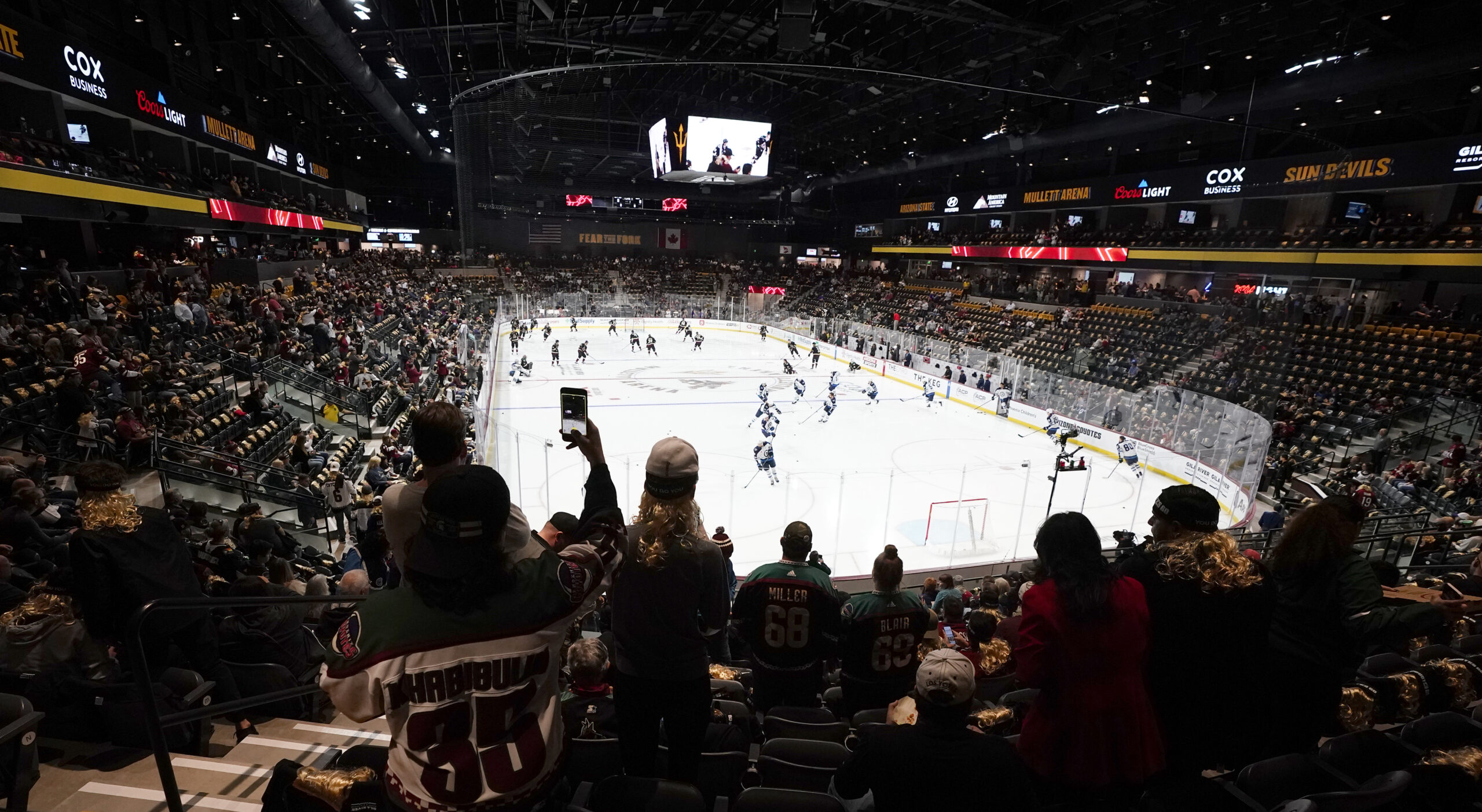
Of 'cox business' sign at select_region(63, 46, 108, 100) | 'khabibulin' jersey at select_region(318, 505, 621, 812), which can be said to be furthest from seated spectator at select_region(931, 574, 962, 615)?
'cox business' sign at select_region(63, 46, 108, 100)

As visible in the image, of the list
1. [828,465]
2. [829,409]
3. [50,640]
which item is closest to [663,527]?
[50,640]

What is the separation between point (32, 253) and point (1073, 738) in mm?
20664

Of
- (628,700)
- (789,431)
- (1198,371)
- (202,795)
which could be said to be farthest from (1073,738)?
(789,431)

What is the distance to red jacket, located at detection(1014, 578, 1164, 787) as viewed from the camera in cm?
200

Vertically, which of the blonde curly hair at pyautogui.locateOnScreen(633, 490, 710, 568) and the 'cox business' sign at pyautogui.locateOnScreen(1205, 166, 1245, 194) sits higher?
the 'cox business' sign at pyautogui.locateOnScreen(1205, 166, 1245, 194)

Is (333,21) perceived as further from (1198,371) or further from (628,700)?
(1198,371)

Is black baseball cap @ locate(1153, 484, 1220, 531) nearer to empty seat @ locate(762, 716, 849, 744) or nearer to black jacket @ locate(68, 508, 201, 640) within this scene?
empty seat @ locate(762, 716, 849, 744)

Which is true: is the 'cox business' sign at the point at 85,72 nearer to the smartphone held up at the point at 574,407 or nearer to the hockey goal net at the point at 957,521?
Answer: the smartphone held up at the point at 574,407

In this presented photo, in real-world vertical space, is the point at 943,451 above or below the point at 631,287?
below

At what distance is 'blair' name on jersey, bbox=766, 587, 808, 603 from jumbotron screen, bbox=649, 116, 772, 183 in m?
25.1

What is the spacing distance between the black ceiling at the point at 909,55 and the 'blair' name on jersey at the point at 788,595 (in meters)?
6.74

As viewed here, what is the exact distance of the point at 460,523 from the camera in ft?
4.70

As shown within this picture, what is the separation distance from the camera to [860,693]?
136 inches

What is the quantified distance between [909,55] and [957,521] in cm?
1637
